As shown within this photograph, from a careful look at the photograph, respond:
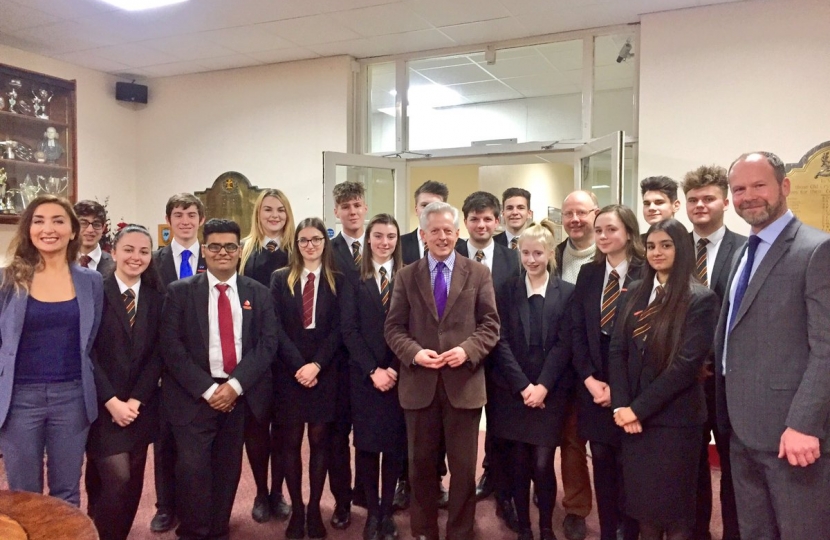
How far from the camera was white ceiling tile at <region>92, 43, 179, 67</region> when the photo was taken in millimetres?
5688

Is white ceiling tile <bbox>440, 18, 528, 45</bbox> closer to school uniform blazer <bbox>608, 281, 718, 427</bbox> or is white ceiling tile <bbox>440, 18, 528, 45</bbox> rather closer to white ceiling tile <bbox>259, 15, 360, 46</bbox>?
white ceiling tile <bbox>259, 15, 360, 46</bbox>

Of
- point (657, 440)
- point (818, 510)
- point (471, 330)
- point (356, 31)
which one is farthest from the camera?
point (356, 31)

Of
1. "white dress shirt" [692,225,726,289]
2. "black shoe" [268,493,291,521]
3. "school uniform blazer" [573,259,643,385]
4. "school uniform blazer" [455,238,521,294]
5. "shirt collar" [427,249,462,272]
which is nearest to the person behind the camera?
"school uniform blazer" [573,259,643,385]

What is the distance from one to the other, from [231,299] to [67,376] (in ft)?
2.38

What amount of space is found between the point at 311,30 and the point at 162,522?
4101mm

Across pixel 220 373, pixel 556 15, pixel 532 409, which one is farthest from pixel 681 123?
pixel 220 373

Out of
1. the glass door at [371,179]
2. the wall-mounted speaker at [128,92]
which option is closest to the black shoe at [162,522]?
the glass door at [371,179]

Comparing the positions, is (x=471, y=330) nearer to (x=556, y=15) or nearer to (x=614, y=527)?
(x=614, y=527)

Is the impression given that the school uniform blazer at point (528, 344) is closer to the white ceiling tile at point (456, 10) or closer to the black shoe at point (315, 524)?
the black shoe at point (315, 524)

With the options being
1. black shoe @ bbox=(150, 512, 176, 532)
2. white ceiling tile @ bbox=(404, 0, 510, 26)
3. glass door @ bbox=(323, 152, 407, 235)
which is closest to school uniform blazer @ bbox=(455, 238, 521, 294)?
black shoe @ bbox=(150, 512, 176, 532)

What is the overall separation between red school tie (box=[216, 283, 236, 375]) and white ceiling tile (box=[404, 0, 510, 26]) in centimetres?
296

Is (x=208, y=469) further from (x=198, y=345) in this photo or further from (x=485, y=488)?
(x=485, y=488)

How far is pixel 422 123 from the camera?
758 cm

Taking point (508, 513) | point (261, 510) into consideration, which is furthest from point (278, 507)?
point (508, 513)
